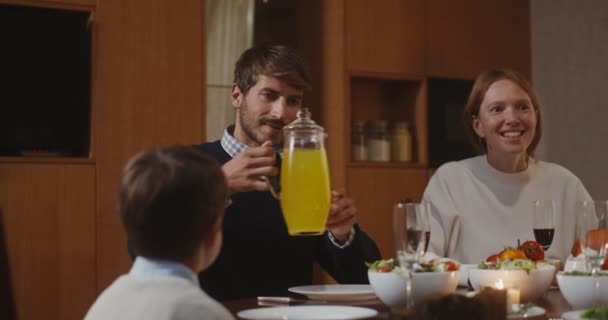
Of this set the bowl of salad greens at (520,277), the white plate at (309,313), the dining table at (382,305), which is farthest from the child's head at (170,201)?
the bowl of salad greens at (520,277)

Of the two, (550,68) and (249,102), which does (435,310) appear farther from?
(550,68)

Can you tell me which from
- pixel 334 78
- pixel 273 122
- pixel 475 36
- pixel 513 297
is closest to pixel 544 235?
pixel 513 297

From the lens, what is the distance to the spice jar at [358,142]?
161 inches

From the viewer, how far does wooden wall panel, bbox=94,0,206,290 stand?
335 cm

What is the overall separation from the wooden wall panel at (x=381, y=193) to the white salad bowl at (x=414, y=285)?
231cm

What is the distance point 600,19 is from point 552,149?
0.75m

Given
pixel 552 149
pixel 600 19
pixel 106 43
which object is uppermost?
pixel 600 19

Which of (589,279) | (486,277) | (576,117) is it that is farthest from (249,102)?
(576,117)

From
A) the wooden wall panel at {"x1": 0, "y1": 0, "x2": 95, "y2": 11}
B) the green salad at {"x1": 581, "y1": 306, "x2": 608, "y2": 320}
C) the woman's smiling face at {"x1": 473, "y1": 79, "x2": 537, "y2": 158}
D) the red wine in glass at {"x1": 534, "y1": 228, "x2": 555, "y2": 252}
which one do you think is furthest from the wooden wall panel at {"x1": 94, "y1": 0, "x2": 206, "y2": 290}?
the green salad at {"x1": 581, "y1": 306, "x2": 608, "y2": 320}

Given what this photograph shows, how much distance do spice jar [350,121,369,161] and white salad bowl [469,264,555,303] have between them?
7.66 feet

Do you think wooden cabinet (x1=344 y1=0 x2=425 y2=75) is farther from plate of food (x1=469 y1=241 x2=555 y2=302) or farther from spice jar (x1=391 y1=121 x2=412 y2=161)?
plate of food (x1=469 y1=241 x2=555 y2=302)

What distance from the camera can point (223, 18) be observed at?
392cm

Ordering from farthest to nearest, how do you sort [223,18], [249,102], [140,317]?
[223,18] → [249,102] → [140,317]

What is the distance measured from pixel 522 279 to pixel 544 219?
0.38m
